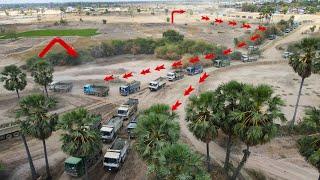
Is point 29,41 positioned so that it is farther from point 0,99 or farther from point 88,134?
point 88,134

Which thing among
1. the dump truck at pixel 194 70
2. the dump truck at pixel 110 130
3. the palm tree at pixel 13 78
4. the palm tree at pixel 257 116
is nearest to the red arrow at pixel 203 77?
the dump truck at pixel 194 70

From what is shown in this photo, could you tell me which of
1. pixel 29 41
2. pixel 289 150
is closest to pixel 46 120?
pixel 289 150
